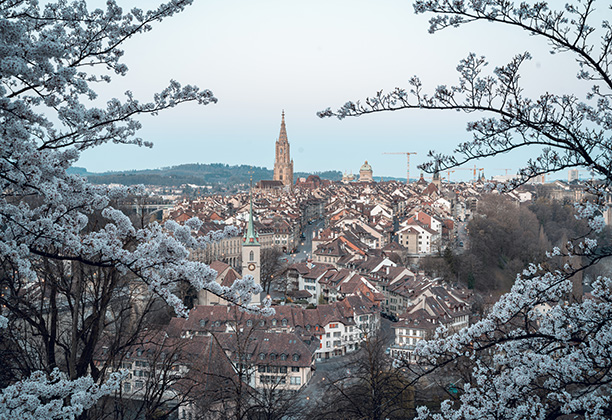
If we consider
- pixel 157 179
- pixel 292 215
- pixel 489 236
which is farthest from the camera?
pixel 157 179

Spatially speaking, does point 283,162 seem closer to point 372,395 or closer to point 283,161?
point 283,161

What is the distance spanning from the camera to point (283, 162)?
119750mm

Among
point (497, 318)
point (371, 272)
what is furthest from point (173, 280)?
point (371, 272)

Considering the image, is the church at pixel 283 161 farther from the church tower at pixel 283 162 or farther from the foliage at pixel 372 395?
the foliage at pixel 372 395

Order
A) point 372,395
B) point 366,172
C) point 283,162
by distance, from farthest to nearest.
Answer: point 366,172 < point 283,162 < point 372,395

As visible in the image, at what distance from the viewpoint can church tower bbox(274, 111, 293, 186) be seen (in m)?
120

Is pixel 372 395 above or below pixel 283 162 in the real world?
below

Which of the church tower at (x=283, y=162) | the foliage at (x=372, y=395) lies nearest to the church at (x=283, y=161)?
the church tower at (x=283, y=162)

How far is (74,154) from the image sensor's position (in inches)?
142

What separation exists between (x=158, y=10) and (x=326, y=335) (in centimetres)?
2346

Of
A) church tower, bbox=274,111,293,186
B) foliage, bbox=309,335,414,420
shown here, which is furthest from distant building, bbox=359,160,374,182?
foliage, bbox=309,335,414,420

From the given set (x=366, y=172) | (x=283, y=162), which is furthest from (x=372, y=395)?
(x=366, y=172)

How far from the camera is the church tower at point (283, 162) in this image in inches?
4715

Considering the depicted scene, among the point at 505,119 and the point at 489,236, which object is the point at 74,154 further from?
the point at 489,236
